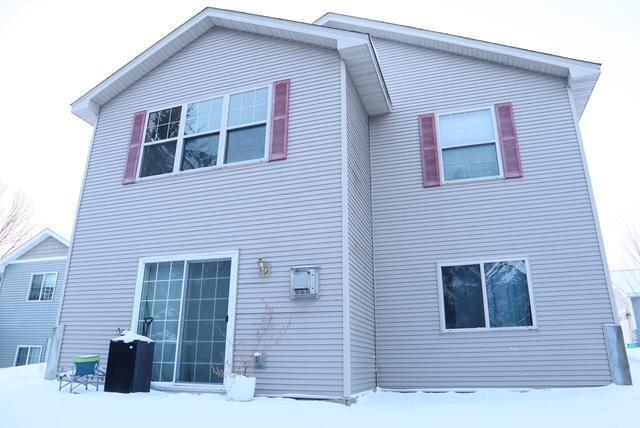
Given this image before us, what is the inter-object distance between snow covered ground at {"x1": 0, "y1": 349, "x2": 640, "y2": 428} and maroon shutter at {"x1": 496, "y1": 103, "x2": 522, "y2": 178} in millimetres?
3639

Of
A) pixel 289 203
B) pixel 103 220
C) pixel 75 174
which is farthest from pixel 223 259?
pixel 75 174

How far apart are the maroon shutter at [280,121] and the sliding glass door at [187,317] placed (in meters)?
1.92

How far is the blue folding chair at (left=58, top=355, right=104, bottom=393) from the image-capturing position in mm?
6230

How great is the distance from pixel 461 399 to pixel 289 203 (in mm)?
3865

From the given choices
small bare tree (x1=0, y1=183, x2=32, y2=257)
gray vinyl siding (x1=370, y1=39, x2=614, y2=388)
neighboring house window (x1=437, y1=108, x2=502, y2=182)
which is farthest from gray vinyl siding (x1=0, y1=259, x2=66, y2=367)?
neighboring house window (x1=437, y1=108, x2=502, y2=182)

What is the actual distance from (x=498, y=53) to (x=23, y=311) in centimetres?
1991

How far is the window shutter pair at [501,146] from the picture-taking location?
7.80 meters

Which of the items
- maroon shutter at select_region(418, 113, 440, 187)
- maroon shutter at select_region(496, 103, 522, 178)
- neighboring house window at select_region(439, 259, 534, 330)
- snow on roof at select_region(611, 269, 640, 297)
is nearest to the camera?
neighboring house window at select_region(439, 259, 534, 330)

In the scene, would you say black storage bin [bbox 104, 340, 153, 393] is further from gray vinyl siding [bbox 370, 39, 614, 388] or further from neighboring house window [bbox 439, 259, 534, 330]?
neighboring house window [bbox 439, 259, 534, 330]

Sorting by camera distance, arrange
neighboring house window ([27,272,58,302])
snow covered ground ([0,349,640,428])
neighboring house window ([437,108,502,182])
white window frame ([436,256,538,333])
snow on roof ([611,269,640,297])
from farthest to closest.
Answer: snow on roof ([611,269,640,297]) < neighboring house window ([27,272,58,302]) < neighboring house window ([437,108,502,182]) < white window frame ([436,256,538,333]) < snow covered ground ([0,349,640,428])

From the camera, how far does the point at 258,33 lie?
817 centimetres

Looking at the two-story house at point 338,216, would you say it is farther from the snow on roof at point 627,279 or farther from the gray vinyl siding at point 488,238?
the snow on roof at point 627,279

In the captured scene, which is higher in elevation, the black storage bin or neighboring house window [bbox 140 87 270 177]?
neighboring house window [bbox 140 87 270 177]

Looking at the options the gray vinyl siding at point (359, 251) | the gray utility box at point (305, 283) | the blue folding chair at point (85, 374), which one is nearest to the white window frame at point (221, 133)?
the gray vinyl siding at point (359, 251)
